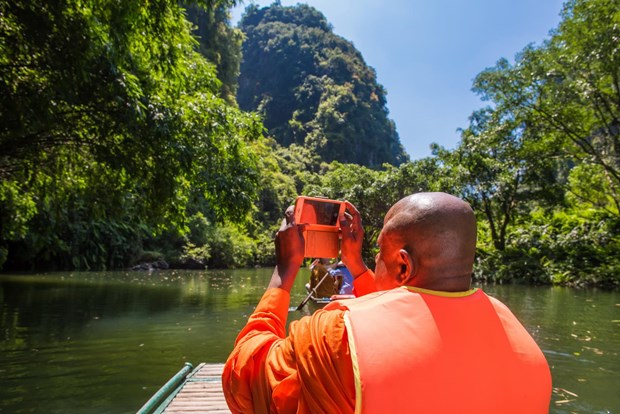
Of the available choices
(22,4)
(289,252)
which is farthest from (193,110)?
(289,252)

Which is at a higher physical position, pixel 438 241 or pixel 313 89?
pixel 313 89

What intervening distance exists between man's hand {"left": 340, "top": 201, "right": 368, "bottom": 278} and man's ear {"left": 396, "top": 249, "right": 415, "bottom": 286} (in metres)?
0.42

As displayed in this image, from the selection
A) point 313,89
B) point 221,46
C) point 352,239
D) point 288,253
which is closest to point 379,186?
point 352,239

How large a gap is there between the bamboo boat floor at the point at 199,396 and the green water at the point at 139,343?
0.73m

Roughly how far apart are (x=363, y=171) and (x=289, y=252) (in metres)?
25.0

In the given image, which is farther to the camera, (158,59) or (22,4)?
(158,59)

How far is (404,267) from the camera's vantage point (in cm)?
121

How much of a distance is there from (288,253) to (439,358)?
1.97 feet

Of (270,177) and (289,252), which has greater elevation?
(270,177)

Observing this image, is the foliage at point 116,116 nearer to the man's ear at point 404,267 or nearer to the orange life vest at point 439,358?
the man's ear at point 404,267

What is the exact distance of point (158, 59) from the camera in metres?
7.95

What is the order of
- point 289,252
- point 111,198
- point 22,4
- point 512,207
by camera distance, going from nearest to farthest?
point 289,252, point 22,4, point 111,198, point 512,207

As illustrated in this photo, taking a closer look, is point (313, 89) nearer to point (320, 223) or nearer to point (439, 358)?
point (320, 223)

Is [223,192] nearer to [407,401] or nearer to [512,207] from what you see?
[407,401]
